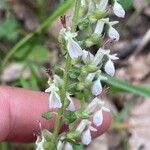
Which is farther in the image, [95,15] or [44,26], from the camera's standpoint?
[44,26]

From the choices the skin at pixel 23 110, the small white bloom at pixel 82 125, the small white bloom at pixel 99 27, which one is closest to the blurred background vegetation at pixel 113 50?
the skin at pixel 23 110

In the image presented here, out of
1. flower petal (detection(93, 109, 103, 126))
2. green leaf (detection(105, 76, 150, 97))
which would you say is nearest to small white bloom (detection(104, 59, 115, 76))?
flower petal (detection(93, 109, 103, 126))

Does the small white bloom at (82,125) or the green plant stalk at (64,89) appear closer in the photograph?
the green plant stalk at (64,89)

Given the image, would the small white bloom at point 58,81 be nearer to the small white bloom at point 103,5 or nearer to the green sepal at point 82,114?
the green sepal at point 82,114

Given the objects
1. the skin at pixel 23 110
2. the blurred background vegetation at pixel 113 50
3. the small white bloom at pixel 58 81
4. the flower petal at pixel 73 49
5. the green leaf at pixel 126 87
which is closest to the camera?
the flower petal at pixel 73 49

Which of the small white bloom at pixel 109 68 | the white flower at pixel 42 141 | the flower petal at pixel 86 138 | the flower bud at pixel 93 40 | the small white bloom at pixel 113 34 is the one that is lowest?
the white flower at pixel 42 141

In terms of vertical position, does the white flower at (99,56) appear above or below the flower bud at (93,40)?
below

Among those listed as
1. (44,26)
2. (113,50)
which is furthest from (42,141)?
(113,50)

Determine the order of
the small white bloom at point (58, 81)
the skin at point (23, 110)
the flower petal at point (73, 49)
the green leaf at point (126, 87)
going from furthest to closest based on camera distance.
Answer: the green leaf at point (126, 87) < the skin at point (23, 110) < the small white bloom at point (58, 81) < the flower petal at point (73, 49)

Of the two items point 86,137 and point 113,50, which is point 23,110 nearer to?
point 86,137
